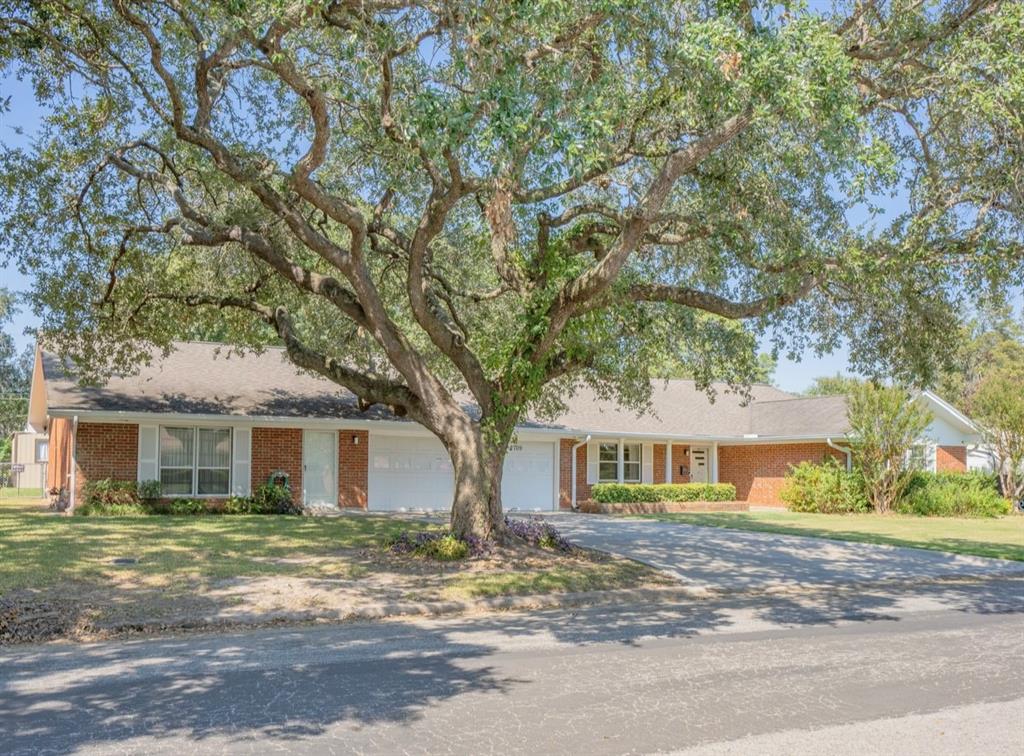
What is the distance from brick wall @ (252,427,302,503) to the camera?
76.9 feet

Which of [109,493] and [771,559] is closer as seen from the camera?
[771,559]

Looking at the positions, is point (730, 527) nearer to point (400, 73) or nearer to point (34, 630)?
point (400, 73)

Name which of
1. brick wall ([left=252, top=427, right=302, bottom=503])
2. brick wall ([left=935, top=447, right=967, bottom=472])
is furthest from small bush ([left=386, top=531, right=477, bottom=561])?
brick wall ([left=935, top=447, right=967, bottom=472])

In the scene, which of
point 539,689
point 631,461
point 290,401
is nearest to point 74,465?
point 290,401

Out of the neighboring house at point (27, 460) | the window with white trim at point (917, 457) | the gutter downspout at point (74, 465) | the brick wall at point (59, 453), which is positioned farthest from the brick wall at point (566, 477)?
the neighboring house at point (27, 460)

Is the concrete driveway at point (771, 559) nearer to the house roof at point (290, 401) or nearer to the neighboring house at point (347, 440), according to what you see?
the house roof at point (290, 401)

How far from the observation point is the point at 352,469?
81.4 feet

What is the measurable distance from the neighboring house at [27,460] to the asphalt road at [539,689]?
33.1 m

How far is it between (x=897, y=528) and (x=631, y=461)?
1072cm

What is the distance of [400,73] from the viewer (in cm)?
1123

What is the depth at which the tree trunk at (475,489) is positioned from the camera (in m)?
13.5

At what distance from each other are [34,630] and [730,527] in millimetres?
16617

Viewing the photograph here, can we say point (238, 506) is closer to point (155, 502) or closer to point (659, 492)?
point (155, 502)

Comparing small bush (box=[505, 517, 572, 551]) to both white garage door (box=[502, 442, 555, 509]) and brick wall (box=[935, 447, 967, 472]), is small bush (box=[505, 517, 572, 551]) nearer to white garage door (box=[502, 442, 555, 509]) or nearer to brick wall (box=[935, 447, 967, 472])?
white garage door (box=[502, 442, 555, 509])
